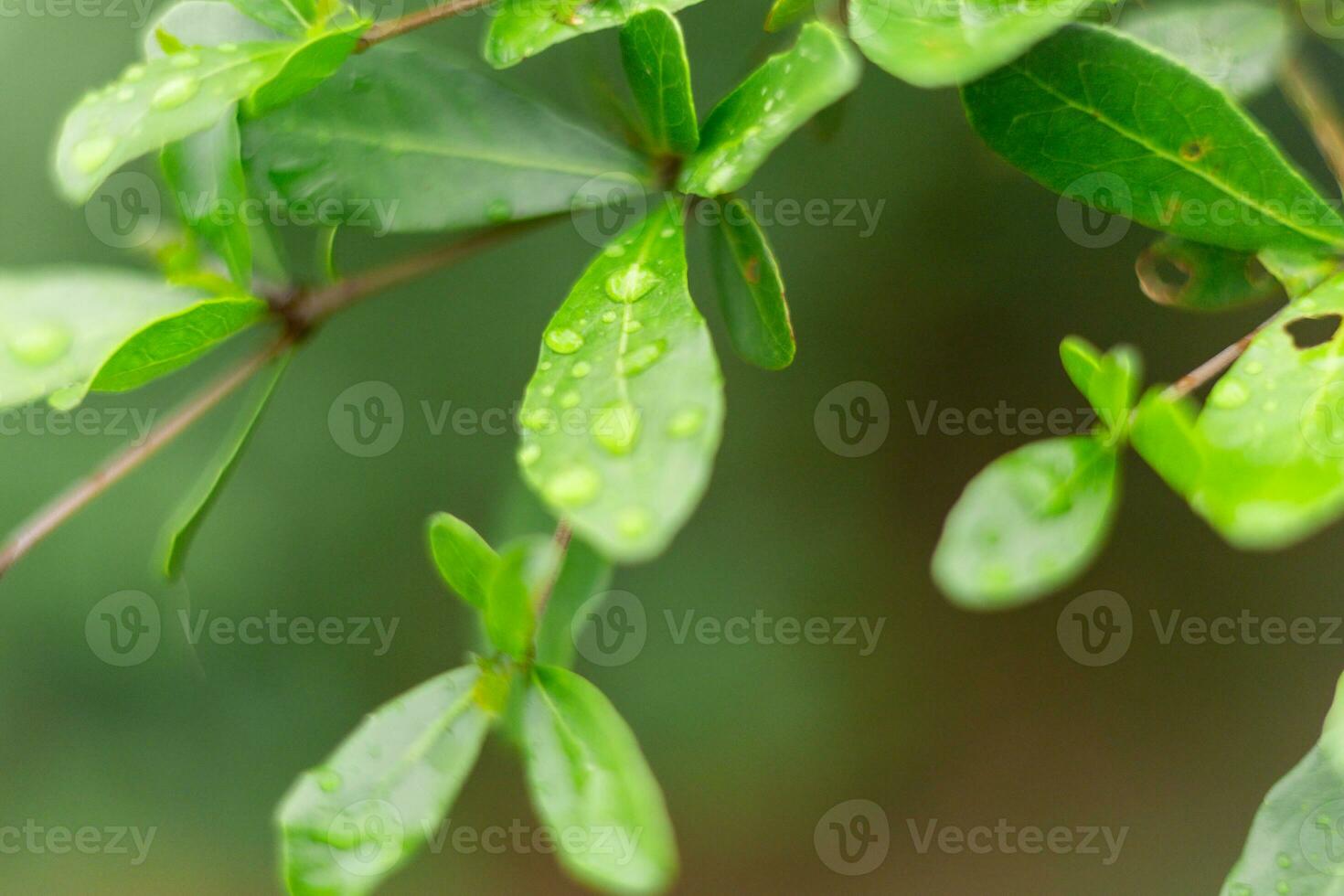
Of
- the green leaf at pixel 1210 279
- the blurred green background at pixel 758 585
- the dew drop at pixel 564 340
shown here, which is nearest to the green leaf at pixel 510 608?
the dew drop at pixel 564 340

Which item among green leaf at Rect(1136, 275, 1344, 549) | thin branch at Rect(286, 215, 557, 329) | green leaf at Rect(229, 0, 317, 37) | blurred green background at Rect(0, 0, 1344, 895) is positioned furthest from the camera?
blurred green background at Rect(0, 0, 1344, 895)

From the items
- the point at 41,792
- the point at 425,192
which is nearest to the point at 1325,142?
the point at 425,192

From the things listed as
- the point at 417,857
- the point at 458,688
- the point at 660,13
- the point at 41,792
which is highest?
the point at 660,13

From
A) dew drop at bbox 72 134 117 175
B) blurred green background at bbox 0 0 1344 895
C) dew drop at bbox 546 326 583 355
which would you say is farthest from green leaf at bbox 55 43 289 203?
blurred green background at bbox 0 0 1344 895

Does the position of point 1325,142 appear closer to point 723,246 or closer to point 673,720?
point 723,246

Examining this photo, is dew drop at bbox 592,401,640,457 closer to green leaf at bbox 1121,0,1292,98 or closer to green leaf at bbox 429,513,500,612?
green leaf at bbox 429,513,500,612

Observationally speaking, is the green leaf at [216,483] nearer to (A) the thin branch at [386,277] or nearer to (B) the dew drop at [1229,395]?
(A) the thin branch at [386,277]
